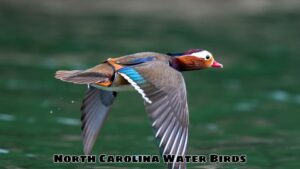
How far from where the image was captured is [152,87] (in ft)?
29.5

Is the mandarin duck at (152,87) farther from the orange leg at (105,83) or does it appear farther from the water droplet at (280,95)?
the water droplet at (280,95)

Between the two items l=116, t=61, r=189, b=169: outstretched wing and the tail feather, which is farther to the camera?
the tail feather

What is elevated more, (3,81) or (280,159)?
(3,81)

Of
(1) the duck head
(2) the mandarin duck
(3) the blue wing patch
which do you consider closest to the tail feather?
(2) the mandarin duck

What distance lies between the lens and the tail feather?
9.37 metres

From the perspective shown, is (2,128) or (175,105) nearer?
(175,105)

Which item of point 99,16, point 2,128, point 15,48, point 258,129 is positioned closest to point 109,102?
point 2,128

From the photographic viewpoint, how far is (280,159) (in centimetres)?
1133

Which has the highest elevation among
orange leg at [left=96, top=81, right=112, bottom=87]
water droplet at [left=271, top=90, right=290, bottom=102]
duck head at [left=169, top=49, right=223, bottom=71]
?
water droplet at [left=271, top=90, right=290, bottom=102]

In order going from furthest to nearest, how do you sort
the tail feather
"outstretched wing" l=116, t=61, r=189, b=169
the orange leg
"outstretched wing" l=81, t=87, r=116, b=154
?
"outstretched wing" l=81, t=87, r=116, b=154 < the orange leg < the tail feather < "outstretched wing" l=116, t=61, r=189, b=169

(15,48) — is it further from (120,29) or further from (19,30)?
(120,29)

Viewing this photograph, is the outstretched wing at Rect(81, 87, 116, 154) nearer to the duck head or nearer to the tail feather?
the tail feather

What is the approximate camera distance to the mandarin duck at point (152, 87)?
8516 millimetres

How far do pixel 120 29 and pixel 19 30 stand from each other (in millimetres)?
2441
